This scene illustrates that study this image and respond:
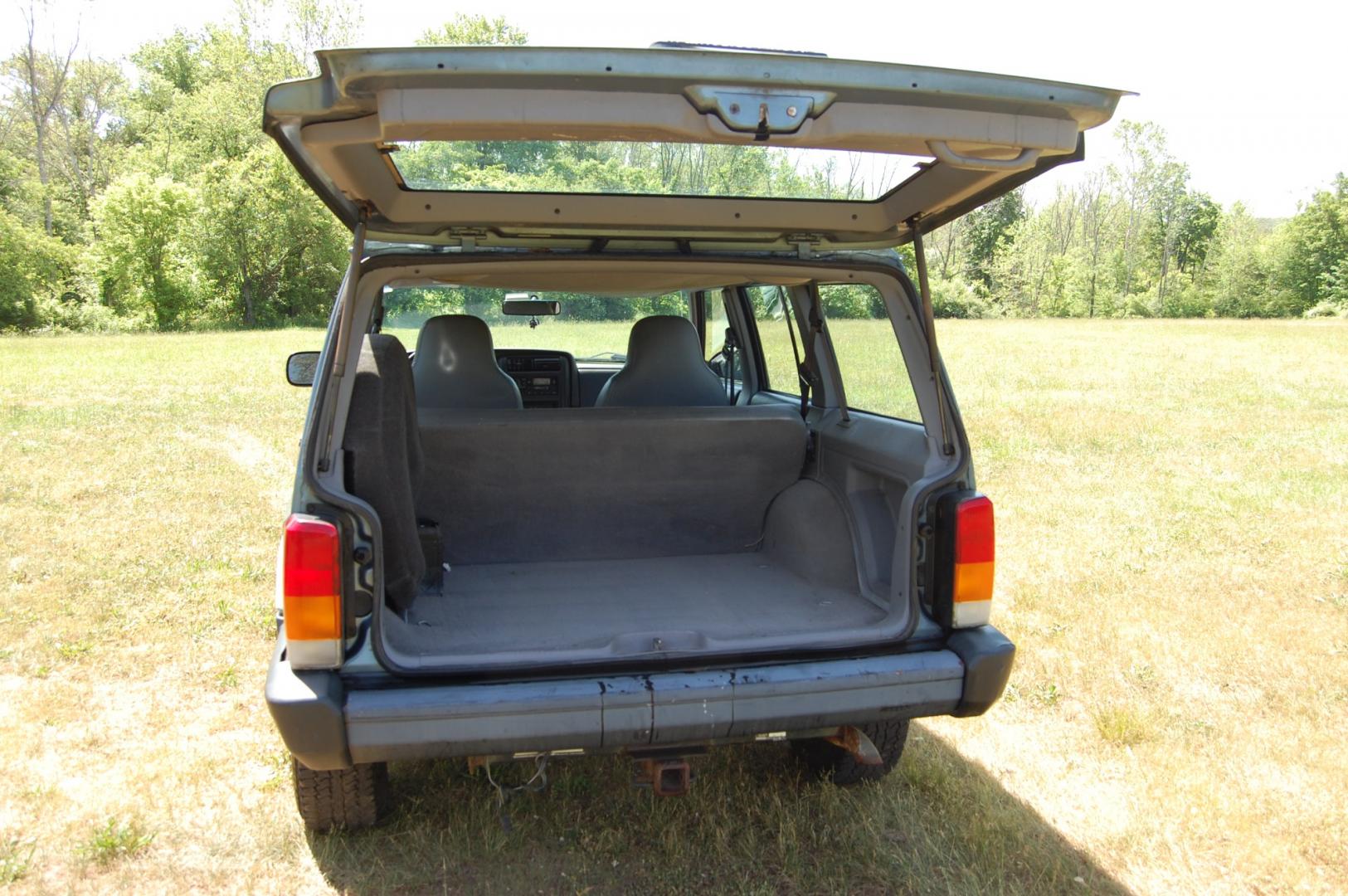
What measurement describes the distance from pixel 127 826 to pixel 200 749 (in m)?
0.57

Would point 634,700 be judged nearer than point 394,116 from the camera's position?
No

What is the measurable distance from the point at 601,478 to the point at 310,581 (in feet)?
5.26

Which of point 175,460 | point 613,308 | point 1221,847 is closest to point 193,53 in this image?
point 175,460

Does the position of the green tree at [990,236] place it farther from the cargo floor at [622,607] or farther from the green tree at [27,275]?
the cargo floor at [622,607]

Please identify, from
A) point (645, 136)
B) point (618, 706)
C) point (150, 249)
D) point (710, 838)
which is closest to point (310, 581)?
point (618, 706)

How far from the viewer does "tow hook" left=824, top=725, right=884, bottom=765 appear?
2.90 meters

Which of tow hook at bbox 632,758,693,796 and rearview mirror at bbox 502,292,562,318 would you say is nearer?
tow hook at bbox 632,758,693,796

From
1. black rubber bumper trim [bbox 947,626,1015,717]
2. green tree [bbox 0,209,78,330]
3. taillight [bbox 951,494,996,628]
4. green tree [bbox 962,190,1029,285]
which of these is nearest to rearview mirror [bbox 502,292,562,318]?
taillight [bbox 951,494,996,628]

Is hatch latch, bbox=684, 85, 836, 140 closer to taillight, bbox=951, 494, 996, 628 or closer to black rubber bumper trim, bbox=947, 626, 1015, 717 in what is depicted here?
taillight, bbox=951, 494, 996, 628

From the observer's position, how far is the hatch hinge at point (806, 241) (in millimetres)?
3279

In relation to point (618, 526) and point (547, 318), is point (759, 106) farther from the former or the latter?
point (547, 318)

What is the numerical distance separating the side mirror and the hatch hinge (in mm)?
1820

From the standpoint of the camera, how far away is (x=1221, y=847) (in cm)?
317

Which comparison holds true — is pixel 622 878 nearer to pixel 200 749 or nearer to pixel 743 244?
pixel 200 749
